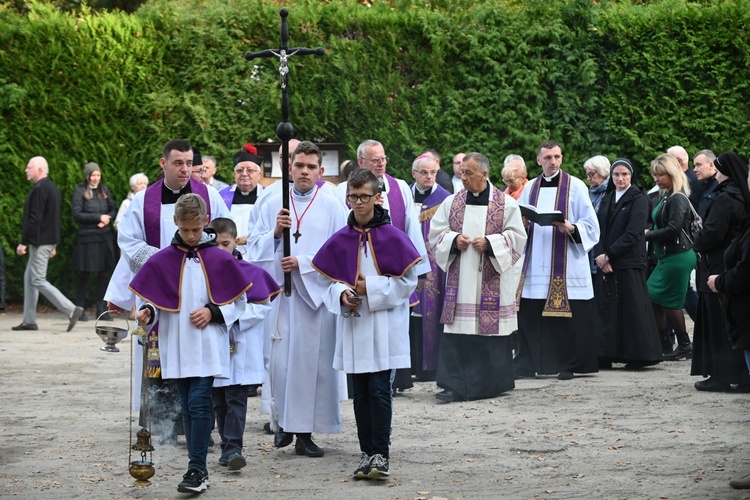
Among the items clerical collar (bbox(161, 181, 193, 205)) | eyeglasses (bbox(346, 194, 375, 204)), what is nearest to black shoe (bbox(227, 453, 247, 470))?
eyeglasses (bbox(346, 194, 375, 204))

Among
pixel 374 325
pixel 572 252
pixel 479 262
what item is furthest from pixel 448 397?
pixel 374 325

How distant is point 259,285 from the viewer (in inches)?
297

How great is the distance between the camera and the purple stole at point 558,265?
11328 millimetres

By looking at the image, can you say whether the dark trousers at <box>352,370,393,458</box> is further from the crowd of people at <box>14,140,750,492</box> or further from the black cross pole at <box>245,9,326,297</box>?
the black cross pole at <box>245,9,326,297</box>

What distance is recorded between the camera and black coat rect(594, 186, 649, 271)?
38.2 feet

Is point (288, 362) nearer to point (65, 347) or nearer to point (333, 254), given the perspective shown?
point (333, 254)

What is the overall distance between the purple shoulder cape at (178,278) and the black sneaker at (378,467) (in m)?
1.24

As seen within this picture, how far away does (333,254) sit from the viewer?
7.42 meters

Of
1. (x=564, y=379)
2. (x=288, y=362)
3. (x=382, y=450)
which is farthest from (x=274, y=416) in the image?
(x=564, y=379)

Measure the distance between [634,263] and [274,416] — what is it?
4738mm

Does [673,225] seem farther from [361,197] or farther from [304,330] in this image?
[361,197]

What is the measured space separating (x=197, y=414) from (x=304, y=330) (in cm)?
146

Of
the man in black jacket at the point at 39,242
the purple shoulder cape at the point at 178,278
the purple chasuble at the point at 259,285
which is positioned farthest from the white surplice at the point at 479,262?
the man in black jacket at the point at 39,242

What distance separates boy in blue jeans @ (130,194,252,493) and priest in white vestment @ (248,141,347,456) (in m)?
1.02
